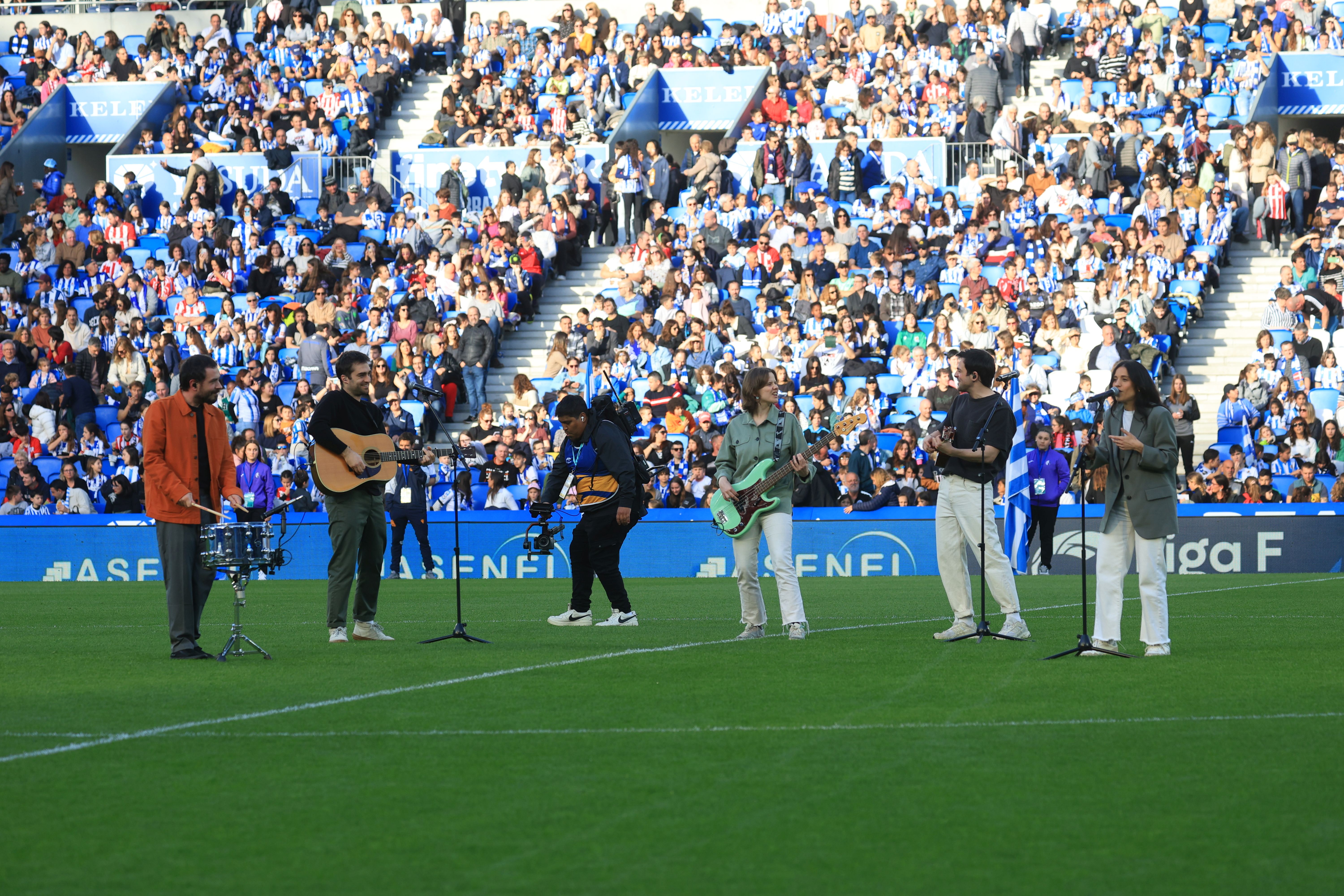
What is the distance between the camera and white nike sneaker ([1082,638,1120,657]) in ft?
35.8

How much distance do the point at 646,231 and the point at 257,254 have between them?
281 inches

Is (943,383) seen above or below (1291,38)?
below

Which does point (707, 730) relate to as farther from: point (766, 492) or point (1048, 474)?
point (1048, 474)

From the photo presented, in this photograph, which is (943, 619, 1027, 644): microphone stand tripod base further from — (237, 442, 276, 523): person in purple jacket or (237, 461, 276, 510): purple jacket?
(237, 461, 276, 510): purple jacket

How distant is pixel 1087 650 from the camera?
35.9 feet

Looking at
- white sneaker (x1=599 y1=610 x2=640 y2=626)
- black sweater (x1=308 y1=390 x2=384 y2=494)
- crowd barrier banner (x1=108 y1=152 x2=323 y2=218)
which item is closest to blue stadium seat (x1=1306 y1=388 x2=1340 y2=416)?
white sneaker (x1=599 y1=610 x2=640 y2=626)

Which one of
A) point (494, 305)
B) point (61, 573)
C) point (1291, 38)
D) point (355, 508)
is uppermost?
point (1291, 38)

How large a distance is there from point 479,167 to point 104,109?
352 inches

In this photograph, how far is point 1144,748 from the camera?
7.31 metres

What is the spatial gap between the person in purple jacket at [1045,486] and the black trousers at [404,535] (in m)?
7.60

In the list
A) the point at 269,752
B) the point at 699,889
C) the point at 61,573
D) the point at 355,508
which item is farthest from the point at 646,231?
the point at 699,889

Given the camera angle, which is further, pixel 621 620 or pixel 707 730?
pixel 621 620

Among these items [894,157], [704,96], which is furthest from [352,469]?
[704,96]

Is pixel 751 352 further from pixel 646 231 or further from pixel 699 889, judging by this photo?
pixel 699 889
